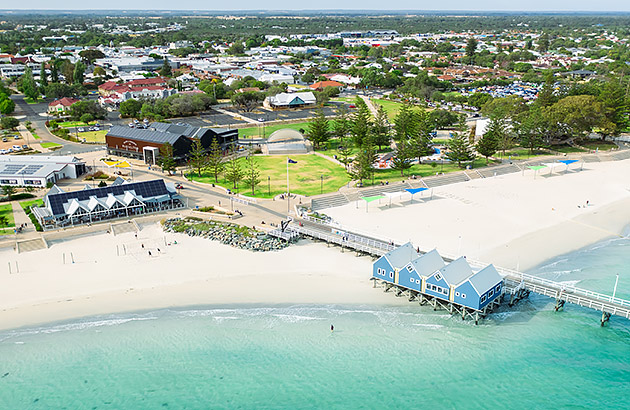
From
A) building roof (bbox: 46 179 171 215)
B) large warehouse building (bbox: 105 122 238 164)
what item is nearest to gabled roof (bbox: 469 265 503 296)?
building roof (bbox: 46 179 171 215)

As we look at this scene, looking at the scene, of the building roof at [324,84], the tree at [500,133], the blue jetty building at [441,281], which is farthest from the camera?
the building roof at [324,84]

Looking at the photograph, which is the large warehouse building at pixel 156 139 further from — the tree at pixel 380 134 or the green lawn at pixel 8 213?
the tree at pixel 380 134

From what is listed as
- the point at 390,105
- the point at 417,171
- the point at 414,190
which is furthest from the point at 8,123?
the point at 390,105

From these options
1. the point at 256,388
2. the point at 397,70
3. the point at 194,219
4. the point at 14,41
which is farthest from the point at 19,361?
the point at 14,41

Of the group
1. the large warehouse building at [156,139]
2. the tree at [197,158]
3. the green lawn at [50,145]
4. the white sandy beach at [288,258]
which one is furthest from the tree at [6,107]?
the white sandy beach at [288,258]

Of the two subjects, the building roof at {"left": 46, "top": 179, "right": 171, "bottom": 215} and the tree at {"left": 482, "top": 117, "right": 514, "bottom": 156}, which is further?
the tree at {"left": 482, "top": 117, "right": 514, "bottom": 156}

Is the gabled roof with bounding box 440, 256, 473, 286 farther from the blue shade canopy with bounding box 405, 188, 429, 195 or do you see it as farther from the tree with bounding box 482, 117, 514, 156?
the tree with bounding box 482, 117, 514, 156
